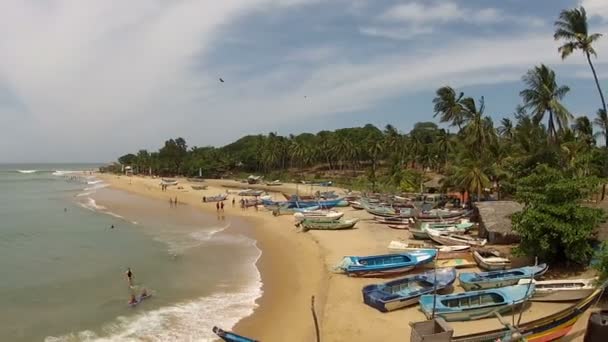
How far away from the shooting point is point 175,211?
49.1 m

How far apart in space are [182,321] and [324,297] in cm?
539

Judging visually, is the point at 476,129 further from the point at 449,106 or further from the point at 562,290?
the point at 562,290

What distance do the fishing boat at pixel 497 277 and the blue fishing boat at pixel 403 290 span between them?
0.58 m

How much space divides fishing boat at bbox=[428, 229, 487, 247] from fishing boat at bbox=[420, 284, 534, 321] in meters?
8.30

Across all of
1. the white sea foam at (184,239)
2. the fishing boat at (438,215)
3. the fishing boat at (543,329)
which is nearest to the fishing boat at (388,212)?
the fishing boat at (438,215)

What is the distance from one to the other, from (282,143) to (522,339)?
81.1 m

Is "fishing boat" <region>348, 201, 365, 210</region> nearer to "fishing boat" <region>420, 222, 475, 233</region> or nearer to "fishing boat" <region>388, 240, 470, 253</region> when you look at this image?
"fishing boat" <region>420, 222, 475, 233</region>

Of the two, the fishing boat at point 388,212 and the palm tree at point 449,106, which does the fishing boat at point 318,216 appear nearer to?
the fishing boat at point 388,212

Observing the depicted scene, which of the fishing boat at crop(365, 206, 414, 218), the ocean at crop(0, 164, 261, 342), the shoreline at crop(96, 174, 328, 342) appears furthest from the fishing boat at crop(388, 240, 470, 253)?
the fishing boat at crop(365, 206, 414, 218)

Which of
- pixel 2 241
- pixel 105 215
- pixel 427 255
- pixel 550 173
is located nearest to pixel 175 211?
pixel 105 215

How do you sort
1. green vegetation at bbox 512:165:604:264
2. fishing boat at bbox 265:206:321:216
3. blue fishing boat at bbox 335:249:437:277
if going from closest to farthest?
green vegetation at bbox 512:165:604:264, blue fishing boat at bbox 335:249:437:277, fishing boat at bbox 265:206:321:216

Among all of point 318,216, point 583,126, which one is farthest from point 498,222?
point 583,126

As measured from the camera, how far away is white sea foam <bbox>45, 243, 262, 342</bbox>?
51.1ft

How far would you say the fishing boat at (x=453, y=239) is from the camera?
24.1 metres
